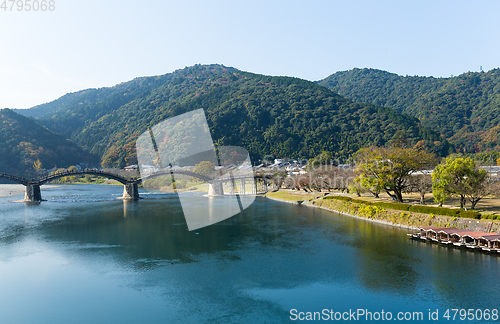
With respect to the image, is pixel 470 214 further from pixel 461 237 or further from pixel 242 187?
pixel 242 187

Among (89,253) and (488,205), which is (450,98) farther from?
(89,253)

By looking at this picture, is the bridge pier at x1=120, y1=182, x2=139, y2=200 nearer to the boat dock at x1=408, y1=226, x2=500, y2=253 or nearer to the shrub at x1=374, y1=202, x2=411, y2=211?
the shrub at x1=374, y1=202, x2=411, y2=211

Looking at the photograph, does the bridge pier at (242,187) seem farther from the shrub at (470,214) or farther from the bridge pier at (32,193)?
the shrub at (470,214)

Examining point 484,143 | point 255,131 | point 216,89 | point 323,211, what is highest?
point 216,89

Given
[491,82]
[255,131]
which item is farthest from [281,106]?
[491,82]

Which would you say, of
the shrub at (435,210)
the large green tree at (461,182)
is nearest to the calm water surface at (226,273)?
the shrub at (435,210)

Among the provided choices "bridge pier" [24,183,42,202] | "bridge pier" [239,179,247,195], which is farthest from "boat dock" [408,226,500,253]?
"bridge pier" [24,183,42,202]
